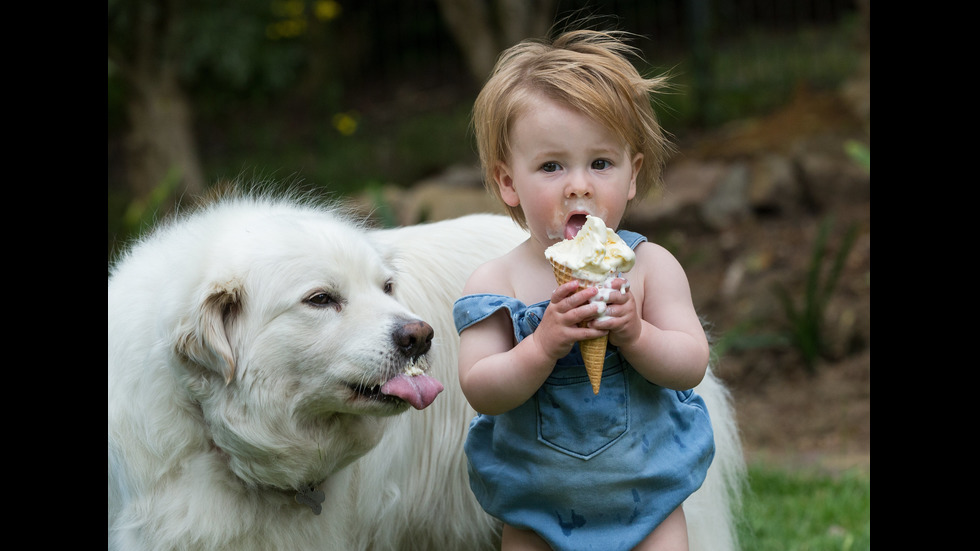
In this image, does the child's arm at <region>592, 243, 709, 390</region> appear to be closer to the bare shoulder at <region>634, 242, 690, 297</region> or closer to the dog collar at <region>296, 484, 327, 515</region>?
the bare shoulder at <region>634, 242, 690, 297</region>

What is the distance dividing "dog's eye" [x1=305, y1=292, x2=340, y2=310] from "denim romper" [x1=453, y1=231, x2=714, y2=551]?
1.21 feet

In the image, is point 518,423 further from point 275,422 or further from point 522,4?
point 522,4

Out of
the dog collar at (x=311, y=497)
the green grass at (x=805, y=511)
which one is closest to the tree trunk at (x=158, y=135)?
the green grass at (x=805, y=511)

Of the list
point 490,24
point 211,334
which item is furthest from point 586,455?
point 490,24

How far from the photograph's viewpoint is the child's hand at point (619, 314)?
8.27 ft

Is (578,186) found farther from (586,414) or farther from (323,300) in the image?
(323,300)

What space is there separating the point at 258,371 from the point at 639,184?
4.19 ft

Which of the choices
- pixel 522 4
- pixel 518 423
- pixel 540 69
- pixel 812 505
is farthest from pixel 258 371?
pixel 522 4

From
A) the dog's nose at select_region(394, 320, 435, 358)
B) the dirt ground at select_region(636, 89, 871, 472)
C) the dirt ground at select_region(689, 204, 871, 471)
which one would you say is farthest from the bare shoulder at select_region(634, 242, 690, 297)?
the dirt ground at select_region(689, 204, 871, 471)

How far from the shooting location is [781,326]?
7.56 metres

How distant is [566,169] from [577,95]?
205mm

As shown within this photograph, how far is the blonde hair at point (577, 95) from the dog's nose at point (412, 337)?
0.48m

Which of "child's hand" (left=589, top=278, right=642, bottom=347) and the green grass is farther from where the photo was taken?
the green grass

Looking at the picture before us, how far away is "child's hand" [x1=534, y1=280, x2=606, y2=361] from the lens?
2.50 m
